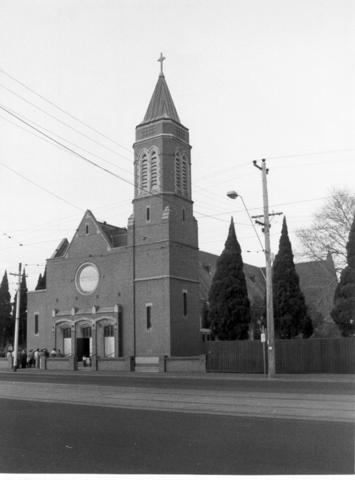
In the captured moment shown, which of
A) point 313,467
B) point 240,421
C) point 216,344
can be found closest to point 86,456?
point 313,467

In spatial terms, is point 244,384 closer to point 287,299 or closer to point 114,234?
point 287,299

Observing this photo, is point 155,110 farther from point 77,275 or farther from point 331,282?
point 331,282

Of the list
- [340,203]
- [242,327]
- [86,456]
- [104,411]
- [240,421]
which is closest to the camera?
[86,456]

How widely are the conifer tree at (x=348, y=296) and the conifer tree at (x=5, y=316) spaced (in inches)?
1954

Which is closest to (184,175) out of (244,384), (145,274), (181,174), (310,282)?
(181,174)

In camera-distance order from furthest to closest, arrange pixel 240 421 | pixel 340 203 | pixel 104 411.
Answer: pixel 340 203 < pixel 104 411 < pixel 240 421

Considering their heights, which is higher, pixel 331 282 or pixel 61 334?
pixel 331 282

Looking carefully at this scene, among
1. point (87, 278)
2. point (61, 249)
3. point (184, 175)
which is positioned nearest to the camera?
point (184, 175)

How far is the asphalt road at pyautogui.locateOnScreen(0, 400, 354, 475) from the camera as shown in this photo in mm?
7941

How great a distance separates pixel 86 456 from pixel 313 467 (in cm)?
349

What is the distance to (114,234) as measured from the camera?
5350 centimetres

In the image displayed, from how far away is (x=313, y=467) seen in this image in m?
7.81

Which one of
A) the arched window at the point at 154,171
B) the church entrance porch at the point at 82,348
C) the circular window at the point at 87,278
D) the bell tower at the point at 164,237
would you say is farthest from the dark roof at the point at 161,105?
the church entrance porch at the point at 82,348

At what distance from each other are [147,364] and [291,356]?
11977 millimetres
